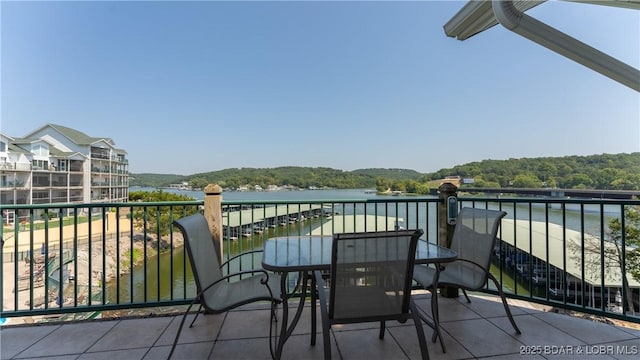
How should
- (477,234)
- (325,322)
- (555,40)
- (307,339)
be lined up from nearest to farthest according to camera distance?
(325,322) < (307,339) < (477,234) < (555,40)

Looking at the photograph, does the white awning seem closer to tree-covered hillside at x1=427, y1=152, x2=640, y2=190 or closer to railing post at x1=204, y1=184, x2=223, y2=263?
tree-covered hillside at x1=427, y1=152, x2=640, y2=190

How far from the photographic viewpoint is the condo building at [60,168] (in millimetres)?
22875

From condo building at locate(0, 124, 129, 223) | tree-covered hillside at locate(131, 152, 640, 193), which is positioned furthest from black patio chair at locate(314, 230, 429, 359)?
condo building at locate(0, 124, 129, 223)

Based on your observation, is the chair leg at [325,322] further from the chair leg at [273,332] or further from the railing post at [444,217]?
the railing post at [444,217]

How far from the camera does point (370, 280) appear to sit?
1.59m

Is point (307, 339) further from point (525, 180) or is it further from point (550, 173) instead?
point (550, 173)

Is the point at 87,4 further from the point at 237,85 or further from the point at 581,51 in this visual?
the point at 581,51

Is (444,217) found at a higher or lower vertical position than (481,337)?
higher

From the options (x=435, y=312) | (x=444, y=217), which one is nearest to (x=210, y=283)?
(x=435, y=312)

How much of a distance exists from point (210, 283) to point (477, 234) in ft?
7.68

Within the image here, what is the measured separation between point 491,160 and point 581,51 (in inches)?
151

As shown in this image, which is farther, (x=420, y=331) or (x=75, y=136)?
(x=75, y=136)

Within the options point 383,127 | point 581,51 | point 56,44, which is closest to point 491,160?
point 581,51

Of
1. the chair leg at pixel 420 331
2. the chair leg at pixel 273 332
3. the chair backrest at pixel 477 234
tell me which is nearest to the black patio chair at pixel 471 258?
the chair backrest at pixel 477 234
